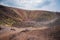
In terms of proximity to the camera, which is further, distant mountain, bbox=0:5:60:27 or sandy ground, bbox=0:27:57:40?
distant mountain, bbox=0:5:60:27

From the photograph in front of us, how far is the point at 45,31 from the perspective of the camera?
649 centimetres

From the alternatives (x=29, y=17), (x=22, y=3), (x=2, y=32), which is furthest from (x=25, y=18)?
(x=2, y=32)

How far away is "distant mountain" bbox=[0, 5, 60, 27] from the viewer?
259 inches

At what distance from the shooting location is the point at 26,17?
6695 mm

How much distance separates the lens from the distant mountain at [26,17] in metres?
6.58

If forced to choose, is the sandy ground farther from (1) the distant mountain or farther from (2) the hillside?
(1) the distant mountain

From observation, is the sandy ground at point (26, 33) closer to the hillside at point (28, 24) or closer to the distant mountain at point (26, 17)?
the hillside at point (28, 24)

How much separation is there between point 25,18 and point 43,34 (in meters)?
0.98

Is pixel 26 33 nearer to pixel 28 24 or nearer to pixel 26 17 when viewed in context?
pixel 28 24

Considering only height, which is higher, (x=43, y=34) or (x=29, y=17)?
(x=29, y=17)

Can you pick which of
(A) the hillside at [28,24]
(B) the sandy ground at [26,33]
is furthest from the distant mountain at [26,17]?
(B) the sandy ground at [26,33]

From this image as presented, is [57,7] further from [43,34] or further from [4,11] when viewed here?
[4,11]

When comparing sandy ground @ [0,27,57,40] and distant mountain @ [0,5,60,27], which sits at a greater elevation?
distant mountain @ [0,5,60,27]

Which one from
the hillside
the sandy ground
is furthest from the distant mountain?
the sandy ground
